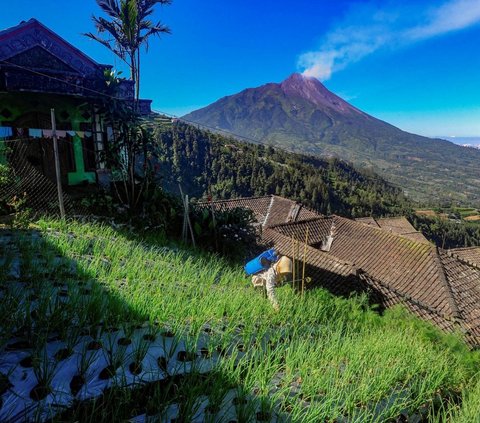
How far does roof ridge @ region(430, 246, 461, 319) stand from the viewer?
1302 centimetres

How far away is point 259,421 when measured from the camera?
1979 mm

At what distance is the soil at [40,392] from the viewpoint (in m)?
1.77

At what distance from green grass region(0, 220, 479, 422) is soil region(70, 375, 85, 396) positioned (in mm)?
116

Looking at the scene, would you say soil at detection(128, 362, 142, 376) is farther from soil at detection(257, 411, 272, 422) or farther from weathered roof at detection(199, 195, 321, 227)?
weathered roof at detection(199, 195, 321, 227)

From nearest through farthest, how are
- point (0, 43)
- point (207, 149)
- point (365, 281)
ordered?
1. point (0, 43)
2. point (365, 281)
3. point (207, 149)

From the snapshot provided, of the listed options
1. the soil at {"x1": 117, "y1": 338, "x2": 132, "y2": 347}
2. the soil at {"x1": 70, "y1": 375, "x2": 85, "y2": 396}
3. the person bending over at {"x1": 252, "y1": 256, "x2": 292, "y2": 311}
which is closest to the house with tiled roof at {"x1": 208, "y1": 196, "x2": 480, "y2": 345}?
the person bending over at {"x1": 252, "y1": 256, "x2": 292, "y2": 311}

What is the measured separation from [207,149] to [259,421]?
60.3 m

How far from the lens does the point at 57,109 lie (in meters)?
10.2

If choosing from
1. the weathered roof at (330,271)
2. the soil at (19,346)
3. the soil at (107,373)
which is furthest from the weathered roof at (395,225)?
the soil at (19,346)

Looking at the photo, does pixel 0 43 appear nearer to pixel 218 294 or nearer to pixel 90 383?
pixel 218 294

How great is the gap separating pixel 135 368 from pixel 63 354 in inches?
19.3

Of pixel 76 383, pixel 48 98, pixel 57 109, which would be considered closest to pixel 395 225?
pixel 57 109

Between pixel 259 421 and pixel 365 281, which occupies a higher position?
pixel 259 421

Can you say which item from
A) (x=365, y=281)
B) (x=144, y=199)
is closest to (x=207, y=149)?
(x=365, y=281)
